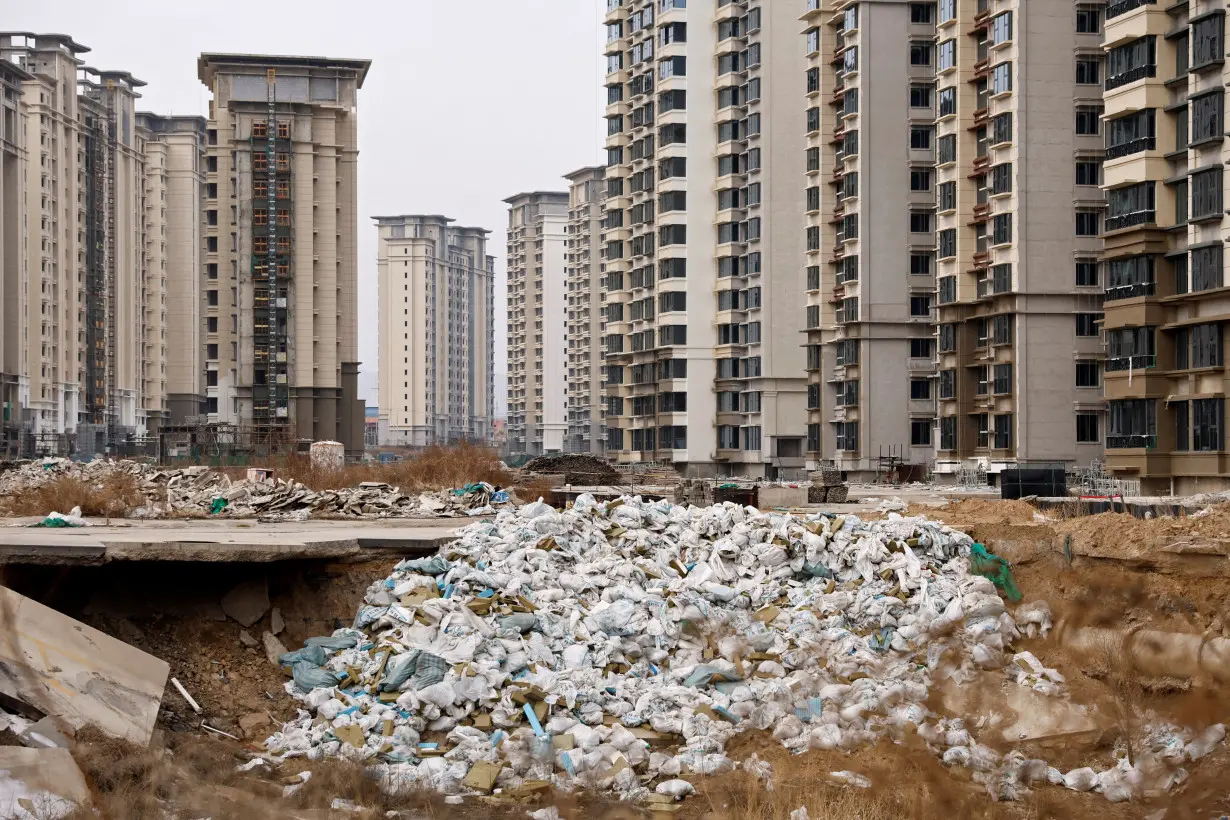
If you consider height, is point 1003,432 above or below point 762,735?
above

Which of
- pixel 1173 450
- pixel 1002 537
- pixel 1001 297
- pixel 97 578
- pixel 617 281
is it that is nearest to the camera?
pixel 97 578

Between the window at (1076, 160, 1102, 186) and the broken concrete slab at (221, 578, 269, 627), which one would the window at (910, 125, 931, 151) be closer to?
the window at (1076, 160, 1102, 186)

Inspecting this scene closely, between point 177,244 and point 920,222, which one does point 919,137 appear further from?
point 177,244

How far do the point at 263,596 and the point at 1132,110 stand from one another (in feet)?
92.4

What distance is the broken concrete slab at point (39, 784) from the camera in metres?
8.76

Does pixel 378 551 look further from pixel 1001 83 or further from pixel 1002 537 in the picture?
pixel 1001 83

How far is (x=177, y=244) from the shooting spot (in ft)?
349

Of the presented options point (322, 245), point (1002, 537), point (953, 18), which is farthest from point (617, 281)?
point (1002, 537)

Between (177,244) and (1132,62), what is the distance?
3446 inches

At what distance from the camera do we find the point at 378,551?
16.6 meters

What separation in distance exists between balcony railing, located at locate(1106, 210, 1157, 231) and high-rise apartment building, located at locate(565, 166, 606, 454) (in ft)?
312

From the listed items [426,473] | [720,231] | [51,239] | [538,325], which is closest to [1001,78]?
[720,231]

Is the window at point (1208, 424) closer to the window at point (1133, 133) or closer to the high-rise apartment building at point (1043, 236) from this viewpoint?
the window at point (1133, 133)

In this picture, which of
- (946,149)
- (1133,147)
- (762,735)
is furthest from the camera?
(946,149)
